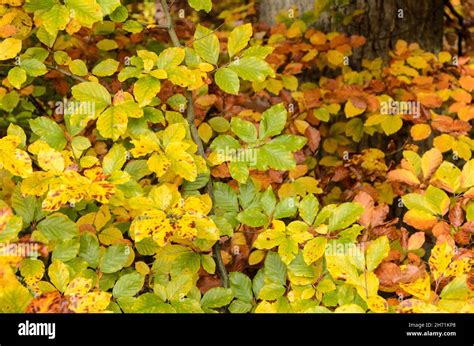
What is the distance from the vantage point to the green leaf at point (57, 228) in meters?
1.42

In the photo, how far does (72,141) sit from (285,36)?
2020 millimetres

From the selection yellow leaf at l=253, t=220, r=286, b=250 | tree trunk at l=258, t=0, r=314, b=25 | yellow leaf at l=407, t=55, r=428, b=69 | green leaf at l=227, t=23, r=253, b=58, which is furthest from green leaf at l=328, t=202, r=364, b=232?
tree trunk at l=258, t=0, r=314, b=25

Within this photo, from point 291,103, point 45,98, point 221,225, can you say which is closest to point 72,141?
point 221,225

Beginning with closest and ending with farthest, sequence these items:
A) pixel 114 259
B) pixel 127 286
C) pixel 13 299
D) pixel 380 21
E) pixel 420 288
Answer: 1. pixel 13 299
2. pixel 420 288
3. pixel 127 286
4. pixel 114 259
5. pixel 380 21

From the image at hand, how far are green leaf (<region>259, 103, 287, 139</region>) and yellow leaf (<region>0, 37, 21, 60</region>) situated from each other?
2.45ft

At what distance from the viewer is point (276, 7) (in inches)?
154

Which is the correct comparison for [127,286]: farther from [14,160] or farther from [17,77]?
[17,77]

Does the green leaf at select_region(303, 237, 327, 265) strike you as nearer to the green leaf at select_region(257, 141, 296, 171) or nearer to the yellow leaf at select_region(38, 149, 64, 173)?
the green leaf at select_region(257, 141, 296, 171)

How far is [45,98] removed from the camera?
3.14 m

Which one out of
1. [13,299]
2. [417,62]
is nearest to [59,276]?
[13,299]

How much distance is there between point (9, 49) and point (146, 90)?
45cm

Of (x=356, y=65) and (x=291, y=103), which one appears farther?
(x=356, y=65)

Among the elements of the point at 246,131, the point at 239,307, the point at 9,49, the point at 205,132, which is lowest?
the point at 239,307
